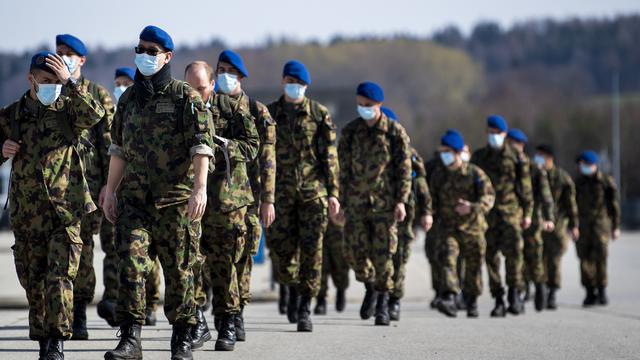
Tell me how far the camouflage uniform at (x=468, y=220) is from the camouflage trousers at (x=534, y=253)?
5.49 feet

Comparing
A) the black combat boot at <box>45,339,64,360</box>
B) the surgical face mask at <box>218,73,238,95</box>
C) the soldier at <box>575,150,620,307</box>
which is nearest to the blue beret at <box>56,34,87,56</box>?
the surgical face mask at <box>218,73,238,95</box>

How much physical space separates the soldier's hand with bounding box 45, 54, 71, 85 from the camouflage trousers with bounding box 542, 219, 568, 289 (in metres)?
9.92

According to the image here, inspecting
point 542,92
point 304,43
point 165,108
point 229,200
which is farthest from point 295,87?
point 542,92

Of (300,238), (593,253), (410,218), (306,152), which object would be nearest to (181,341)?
(300,238)

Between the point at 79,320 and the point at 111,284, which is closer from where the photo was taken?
the point at 79,320

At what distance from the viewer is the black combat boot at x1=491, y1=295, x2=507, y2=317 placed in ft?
46.7

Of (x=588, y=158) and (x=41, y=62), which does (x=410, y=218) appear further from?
(x=41, y=62)

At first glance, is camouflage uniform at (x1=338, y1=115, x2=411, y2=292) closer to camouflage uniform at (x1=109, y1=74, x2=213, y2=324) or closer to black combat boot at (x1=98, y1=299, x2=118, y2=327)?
black combat boot at (x1=98, y1=299, x2=118, y2=327)

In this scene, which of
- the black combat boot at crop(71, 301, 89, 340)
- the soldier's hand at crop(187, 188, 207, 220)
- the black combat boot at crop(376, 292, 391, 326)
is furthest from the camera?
the black combat boot at crop(376, 292, 391, 326)

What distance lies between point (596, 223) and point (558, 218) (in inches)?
20.9

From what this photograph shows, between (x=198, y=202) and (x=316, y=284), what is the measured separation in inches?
142

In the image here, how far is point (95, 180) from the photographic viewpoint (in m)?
10.3

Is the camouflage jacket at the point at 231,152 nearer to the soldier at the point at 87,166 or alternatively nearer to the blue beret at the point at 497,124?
the soldier at the point at 87,166

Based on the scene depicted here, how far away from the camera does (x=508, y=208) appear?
14875mm
